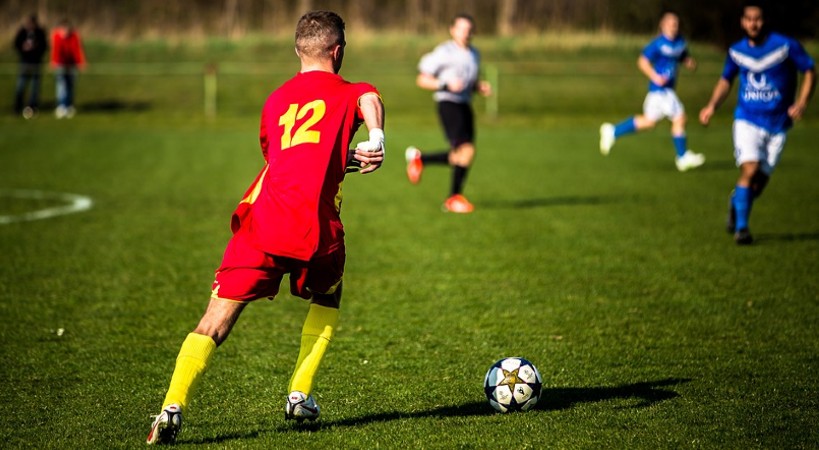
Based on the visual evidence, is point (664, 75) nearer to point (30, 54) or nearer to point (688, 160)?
point (688, 160)

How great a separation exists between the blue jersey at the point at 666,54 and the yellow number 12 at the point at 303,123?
12.4 m

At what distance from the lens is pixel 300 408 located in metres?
4.62

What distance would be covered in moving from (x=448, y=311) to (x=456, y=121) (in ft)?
17.5

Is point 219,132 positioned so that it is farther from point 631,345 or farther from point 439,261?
point 631,345

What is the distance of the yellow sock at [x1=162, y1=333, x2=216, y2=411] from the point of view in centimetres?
425

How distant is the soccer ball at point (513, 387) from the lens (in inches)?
194

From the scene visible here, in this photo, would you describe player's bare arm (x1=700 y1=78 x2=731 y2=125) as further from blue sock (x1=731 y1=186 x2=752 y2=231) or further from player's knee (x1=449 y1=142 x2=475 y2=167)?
player's knee (x1=449 y1=142 x2=475 y2=167)

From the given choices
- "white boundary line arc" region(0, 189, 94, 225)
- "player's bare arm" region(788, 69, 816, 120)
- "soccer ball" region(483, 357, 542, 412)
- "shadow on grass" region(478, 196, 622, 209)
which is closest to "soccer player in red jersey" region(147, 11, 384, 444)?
"soccer ball" region(483, 357, 542, 412)

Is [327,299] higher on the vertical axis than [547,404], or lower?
higher

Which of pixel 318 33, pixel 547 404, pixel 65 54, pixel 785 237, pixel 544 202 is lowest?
pixel 544 202

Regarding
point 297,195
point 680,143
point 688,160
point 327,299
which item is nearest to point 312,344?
point 327,299

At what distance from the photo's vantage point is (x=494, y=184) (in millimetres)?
15109

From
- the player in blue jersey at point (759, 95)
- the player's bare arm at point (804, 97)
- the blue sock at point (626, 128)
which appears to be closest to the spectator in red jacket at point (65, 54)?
the blue sock at point (626, 128)

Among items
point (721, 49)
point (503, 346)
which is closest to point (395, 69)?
point (721, 49)
